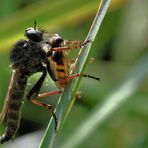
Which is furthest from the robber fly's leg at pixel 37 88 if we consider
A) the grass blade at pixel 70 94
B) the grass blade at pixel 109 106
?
the grass blade at pixel 70 94

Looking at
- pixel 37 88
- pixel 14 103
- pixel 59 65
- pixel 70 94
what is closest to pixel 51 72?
pixel 59 65

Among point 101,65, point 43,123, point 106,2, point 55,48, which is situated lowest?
point 43,123

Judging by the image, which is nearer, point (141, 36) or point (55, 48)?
point (55, 48)

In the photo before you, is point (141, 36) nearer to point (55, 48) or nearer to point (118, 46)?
point (118, 46)

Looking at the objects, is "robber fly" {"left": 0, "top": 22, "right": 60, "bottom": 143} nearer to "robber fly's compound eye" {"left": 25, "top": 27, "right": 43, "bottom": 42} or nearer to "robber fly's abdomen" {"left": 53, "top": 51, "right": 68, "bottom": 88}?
"robber fly's compound eye" {"left": 25, "top": 27, "right": 43, "bottom": 42}

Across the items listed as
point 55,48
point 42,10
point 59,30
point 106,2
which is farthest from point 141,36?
point 106,2

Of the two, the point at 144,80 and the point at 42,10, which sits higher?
the point at 42,10

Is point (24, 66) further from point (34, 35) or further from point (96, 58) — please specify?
point (96, 58)
